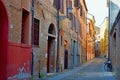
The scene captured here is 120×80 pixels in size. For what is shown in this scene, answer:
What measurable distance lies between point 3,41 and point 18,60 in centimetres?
145

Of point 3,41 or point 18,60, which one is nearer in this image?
point 3,41

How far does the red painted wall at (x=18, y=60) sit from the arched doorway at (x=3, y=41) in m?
0.23

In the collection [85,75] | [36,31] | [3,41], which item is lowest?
[85,75]

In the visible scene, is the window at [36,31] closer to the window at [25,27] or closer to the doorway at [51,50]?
the window at [25,27]

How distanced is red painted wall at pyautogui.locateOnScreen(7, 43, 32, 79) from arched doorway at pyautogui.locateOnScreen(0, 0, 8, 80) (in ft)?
0.75

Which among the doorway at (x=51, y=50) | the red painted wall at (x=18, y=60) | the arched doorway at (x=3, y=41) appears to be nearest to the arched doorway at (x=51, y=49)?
the doorway at (x=51, y=50)

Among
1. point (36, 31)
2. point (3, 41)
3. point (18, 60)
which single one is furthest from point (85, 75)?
point (3, 41)

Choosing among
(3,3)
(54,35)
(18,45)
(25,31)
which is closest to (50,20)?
(54,35)

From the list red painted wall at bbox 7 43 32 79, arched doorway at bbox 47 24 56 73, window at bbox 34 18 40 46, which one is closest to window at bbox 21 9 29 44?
red painted wall at bbox 7 43 32 79

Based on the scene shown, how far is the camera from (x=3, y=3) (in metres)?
12.1

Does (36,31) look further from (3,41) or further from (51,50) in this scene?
(3,41)

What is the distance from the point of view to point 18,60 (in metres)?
13.4

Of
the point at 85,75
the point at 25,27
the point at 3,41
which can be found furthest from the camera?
the point at 85,75

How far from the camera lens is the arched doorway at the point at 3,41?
39.9 ft
